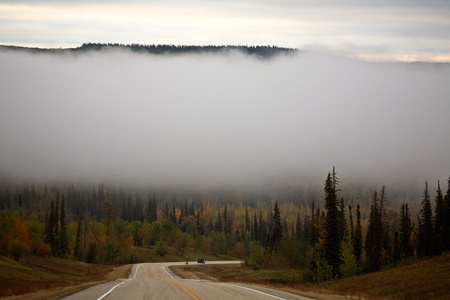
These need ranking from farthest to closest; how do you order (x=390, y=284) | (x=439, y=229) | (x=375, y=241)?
(x=375, y=241), (x=439, y=229), (x=390, y=284)

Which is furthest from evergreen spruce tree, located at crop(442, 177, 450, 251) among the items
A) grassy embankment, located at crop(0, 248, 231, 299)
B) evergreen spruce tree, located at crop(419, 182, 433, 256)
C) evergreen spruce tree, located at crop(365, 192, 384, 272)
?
grassy embankment, located at crop(0, 248, 231, 299)

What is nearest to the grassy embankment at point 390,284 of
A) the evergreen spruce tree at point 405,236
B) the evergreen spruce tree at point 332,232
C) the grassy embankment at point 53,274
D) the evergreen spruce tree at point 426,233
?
the evergreen spruce tree at point 332,232

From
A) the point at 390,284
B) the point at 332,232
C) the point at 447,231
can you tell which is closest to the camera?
the point at 390,284

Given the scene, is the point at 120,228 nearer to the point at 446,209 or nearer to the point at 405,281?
the point at 446,209

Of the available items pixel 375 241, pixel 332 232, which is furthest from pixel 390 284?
pixel 375 241

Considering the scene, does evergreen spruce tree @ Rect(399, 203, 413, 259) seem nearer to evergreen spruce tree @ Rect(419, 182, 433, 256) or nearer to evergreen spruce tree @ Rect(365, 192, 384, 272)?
evergreen spruce tree @ Rect(419, 182, 433, 256)

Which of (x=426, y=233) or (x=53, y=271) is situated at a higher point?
(x=426, y=233)

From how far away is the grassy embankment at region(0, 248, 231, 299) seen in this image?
44.0 metres

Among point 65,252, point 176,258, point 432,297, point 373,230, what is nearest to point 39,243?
point 65,252

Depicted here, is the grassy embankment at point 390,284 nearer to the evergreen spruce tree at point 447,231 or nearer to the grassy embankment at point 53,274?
the evergreen spruce tree at point 447,231

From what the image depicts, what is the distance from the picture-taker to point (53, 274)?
86.6 meters

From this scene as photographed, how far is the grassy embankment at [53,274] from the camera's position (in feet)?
144

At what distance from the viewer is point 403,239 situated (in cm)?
12106

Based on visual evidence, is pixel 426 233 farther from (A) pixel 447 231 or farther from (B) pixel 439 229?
(A) pixel 447 231
